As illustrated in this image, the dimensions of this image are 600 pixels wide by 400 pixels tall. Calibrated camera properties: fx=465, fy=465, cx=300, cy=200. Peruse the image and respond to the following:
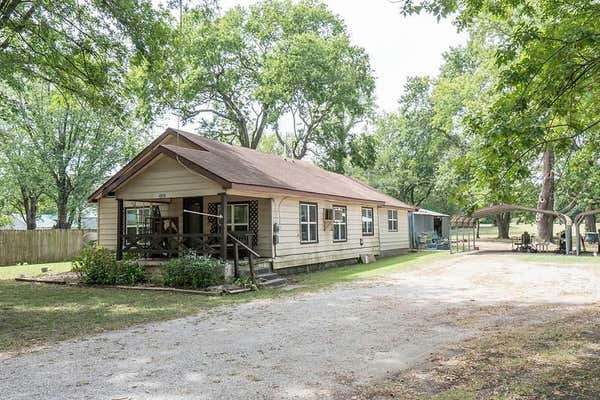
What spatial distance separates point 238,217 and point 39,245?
12653mm

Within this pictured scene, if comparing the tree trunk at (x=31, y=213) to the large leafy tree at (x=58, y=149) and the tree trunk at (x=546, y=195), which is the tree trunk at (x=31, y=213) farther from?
the tree trunk at (x=546, y=195)

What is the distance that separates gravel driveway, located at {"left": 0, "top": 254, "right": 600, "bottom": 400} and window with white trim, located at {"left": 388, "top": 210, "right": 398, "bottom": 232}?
12989mm

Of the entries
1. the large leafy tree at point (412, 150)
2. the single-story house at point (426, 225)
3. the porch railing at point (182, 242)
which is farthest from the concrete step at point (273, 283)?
the large leafy tree at point (412, 150)

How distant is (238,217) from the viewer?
15656 mm

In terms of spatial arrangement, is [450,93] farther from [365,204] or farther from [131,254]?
[131,254]

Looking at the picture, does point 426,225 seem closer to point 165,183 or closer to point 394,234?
point 394,234

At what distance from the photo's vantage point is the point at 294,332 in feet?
23.2

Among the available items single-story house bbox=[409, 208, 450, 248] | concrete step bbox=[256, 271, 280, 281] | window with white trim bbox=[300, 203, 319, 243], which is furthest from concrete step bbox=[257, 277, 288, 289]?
single-story house bbox=[409, 208, 450, 248]

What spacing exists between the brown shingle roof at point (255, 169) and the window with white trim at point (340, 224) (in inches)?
26.0

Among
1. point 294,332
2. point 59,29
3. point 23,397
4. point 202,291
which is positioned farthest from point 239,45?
point 23,397

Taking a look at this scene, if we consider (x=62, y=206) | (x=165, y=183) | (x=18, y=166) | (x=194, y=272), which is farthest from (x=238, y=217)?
(x=18, y=166)

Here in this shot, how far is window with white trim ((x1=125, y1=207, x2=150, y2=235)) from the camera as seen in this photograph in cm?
1795

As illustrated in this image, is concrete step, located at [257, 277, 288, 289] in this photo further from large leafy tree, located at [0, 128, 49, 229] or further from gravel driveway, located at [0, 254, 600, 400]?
large leafy tree, located at [0, 128, 49, 229]

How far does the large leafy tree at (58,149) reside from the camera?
24.9 m
